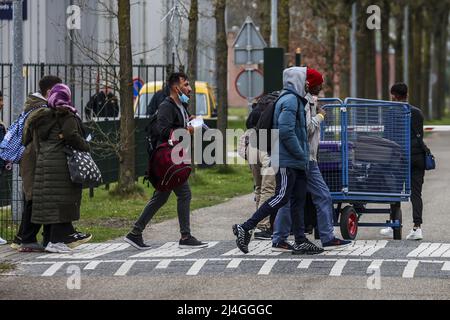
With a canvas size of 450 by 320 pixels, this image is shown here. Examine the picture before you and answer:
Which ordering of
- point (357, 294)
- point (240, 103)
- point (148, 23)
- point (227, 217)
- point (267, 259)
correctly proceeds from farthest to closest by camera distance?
point (240, 103), point (148, 23), point (227, 217), point (267, 259), point (357, 294)

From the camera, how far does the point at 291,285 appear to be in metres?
10.3

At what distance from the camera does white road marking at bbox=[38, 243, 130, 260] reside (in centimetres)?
1240

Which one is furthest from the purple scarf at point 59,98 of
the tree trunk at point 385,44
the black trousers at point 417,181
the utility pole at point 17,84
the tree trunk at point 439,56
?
the tree trunk at point 439,56

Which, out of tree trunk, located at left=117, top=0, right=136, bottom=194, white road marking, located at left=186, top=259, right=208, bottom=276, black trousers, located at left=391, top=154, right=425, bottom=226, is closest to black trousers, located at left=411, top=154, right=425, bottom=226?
black trousers, located at left=391, top=154, right=425, bottom=226

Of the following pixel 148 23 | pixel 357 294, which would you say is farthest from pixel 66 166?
pixel 148 23

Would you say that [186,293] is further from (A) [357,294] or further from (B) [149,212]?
(B) [149,212]

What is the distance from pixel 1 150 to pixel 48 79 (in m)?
0.98

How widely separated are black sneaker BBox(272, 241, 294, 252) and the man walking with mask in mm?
889

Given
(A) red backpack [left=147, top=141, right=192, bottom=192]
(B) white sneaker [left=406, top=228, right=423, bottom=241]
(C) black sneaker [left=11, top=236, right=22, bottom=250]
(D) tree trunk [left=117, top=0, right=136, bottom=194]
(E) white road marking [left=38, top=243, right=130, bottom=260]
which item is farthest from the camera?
(D) tree trunk [left=117, top=0, right=136, bottom=194]

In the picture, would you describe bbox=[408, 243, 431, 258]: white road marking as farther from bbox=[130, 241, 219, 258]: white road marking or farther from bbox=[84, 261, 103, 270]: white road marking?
bbox=[84, 261, 103, 270]: white road marking

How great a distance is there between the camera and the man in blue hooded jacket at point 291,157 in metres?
11.9

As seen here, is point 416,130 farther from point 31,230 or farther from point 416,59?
point 416,59

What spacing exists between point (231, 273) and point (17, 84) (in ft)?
16.9

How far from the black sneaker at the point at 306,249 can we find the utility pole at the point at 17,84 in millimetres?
3823
